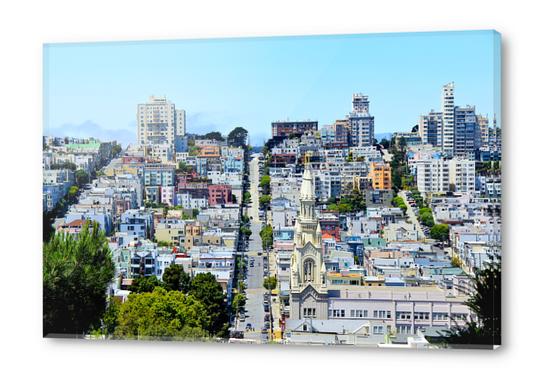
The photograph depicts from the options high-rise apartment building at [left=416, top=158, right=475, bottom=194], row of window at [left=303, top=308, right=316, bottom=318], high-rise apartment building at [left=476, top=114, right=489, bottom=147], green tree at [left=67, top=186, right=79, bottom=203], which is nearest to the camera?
high-rise apartment building at [left=476, top=114, right=489, bottom=147]

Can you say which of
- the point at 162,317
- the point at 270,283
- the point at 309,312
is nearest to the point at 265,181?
the point at 270,283

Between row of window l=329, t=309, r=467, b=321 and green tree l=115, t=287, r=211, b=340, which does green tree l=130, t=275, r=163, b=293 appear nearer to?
green tree l=115, t=287, r=211, b=340

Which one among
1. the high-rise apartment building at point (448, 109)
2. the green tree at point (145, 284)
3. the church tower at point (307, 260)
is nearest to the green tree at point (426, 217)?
the high-rise apartment building at point (448, 109)

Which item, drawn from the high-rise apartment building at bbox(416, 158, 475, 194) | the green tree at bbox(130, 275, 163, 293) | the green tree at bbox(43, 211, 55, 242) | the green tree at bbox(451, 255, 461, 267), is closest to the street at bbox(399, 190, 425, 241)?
the high-rise apartment building at bbox(416, 158, 475, 194)
